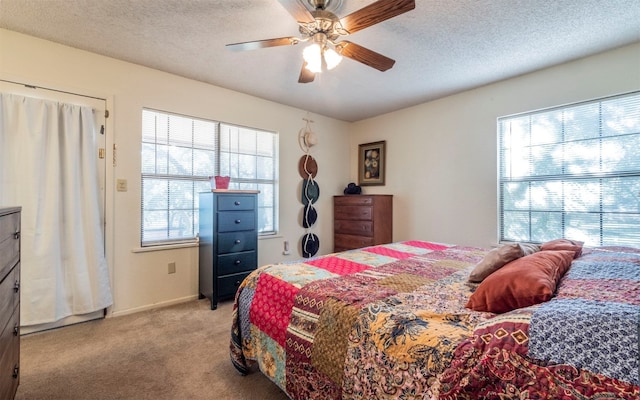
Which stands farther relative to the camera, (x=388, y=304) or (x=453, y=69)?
(x=453, y=69)

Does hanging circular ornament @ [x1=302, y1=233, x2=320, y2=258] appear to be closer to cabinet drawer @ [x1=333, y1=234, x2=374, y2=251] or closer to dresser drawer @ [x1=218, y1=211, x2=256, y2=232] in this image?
cabinet drawer @ [x1=333, y1=234, x2=374, y2=251]

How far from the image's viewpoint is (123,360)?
75.2 inches

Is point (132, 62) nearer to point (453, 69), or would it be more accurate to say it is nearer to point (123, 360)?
A: point (123, 360)

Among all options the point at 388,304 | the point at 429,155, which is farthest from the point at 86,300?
the point at 429,155

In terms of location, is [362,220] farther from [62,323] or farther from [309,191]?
[62,323]

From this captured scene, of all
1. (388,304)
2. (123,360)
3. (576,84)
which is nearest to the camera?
(388,304)

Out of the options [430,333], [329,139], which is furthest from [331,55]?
[329,139]

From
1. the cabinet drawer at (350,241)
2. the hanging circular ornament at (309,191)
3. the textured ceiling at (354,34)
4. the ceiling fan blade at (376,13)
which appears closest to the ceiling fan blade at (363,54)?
the ceiling fan blade at (376,13)

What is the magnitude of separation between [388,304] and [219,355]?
1.44 meters

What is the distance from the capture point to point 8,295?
4.11 feet

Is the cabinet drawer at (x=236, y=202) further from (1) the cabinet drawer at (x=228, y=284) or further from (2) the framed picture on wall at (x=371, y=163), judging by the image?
(2) the framed picture on wall at (x=371, y=163)

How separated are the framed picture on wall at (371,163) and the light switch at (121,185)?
3.19m

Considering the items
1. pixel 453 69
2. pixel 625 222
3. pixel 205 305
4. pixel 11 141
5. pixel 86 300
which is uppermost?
pixel 453 69

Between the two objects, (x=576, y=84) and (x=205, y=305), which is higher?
(x=576, y=84)
